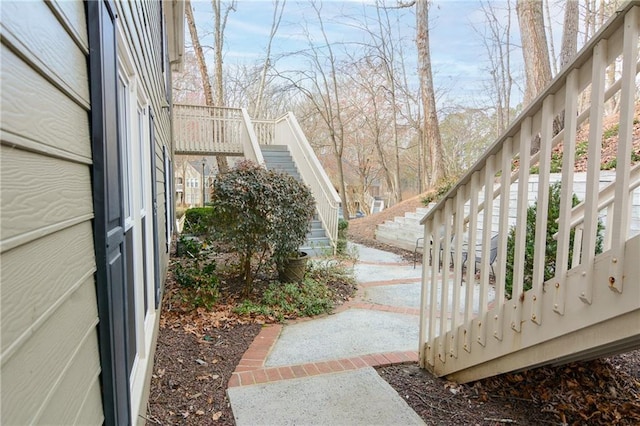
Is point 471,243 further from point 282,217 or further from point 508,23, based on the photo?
point 508,23

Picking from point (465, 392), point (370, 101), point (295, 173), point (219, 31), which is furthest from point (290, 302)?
point (219, 31)

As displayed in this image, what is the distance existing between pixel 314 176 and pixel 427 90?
5905 mm

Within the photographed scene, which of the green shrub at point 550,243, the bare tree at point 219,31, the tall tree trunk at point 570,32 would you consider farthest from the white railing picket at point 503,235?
the bare tree at point 219,31

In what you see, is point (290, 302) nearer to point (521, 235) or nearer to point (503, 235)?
point (503, 235)

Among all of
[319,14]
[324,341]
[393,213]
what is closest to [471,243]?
[324,341]

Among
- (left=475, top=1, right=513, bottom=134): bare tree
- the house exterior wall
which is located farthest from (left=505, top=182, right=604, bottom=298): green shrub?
(left=475, top=1, right=513, bottom=134): bare tree

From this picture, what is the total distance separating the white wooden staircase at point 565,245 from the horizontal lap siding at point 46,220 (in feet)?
5.73

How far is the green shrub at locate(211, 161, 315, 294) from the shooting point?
4492 mm

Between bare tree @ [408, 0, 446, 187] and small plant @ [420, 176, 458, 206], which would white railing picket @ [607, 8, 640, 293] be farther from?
bare tree @ [408, 0, 446, 187]

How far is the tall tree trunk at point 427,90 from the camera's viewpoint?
1174 centimetres

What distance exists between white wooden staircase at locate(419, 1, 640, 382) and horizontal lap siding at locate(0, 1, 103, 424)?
175cm

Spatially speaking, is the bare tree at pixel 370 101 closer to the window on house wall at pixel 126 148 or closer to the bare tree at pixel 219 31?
the bare tree at pixel 219 31

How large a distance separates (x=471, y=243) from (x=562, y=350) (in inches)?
30.8

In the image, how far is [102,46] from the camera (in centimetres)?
117
